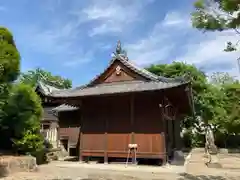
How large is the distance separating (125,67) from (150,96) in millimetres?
2629

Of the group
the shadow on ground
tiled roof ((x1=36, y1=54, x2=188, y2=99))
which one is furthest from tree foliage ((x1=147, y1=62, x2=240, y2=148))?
the shadow on ground

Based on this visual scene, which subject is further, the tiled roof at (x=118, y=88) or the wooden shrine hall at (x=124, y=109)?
the wooden shrine hall at (x=124, y=109)

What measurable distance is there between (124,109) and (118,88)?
1147 millimetres

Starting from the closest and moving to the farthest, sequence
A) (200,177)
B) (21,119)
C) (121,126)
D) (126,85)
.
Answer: (200,177)
(21,119)
(121,126)
(126,85)

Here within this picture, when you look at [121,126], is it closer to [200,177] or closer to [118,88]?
[118,88]

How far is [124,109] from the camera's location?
46.9 feet

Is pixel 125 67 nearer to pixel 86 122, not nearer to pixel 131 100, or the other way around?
pixel 131 100

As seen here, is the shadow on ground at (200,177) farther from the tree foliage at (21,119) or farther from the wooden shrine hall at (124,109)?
the tree foliage at (21,119)

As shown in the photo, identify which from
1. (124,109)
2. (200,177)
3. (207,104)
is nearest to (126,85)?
(124,109)

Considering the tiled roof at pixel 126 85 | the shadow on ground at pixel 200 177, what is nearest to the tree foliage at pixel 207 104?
the tiled roof at pixel 126 85

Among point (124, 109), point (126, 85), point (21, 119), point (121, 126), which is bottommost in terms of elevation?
point (121, 126)

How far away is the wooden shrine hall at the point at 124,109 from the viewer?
1325cm

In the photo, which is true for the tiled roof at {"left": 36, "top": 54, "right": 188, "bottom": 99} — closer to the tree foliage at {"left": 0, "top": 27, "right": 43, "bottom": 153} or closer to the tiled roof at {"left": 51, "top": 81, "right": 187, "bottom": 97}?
the tiled roof at {"left": 51, "top": 81, "right": 187, "bottom": 97}

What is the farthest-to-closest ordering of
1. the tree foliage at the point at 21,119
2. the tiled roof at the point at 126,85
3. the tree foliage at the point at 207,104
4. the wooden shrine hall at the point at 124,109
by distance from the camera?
the tree foliage at the point at 207,104
the wooden shrine hall at the point at 124,109
the tiled roof at the point at 126,85
the tree foliage at the point at 21,119
